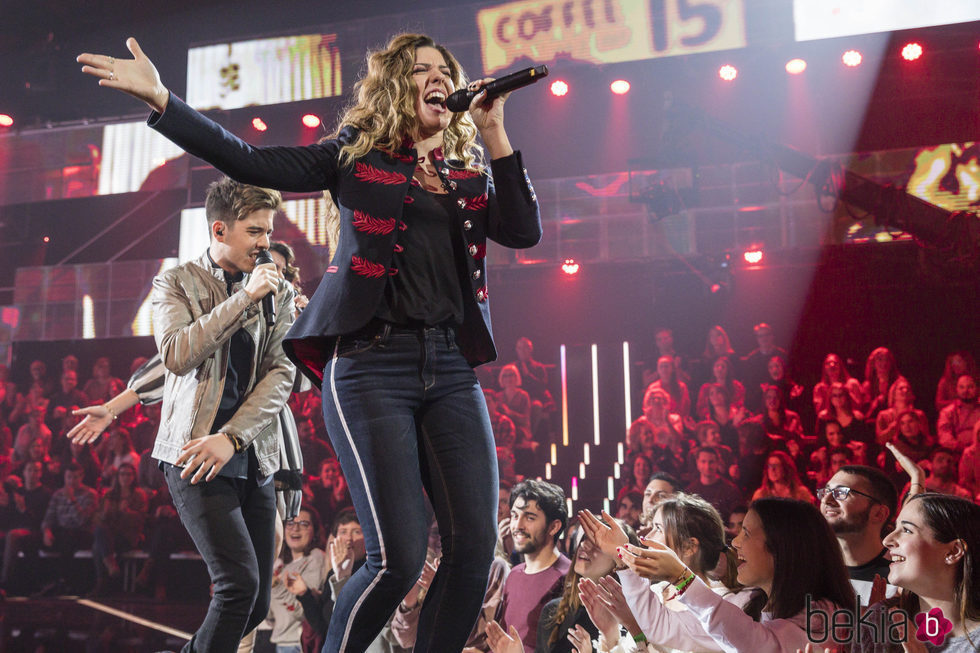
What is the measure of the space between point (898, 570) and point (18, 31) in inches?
195

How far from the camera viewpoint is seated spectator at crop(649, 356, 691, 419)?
3885 mm

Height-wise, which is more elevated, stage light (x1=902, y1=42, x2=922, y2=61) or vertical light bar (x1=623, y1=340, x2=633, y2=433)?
stage light (x1=902, y1=42, x2=922, y2=61)

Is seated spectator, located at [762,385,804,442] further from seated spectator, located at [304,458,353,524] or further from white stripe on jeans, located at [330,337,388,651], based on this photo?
white stripe on jeans, located at [330,337,388,651]

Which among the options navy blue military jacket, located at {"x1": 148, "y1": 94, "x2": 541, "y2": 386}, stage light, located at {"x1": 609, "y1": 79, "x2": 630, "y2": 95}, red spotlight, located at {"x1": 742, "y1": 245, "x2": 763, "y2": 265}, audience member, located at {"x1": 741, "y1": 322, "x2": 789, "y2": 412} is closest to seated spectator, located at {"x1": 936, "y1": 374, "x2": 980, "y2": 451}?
audience member, located at {"x1": 741, "y1": 322, "x2": 789, "y2": 412}

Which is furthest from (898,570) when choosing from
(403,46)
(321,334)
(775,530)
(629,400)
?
(629,400)

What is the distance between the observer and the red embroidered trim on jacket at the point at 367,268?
1.38 metres

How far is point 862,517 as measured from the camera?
96.2 inches

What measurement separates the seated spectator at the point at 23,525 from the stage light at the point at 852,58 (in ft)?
14.9

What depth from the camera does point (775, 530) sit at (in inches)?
76.7

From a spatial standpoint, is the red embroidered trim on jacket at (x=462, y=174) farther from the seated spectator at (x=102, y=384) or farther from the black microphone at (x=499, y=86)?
the seated spectator at (x=102, y=384)

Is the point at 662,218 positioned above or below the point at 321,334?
above

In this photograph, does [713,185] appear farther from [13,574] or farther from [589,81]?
[13,574]

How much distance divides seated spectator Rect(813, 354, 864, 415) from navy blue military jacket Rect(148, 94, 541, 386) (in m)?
2.79

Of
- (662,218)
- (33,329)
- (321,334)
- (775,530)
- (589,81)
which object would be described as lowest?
(775,530)
